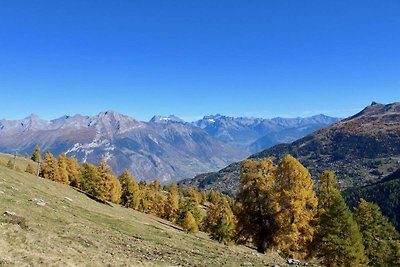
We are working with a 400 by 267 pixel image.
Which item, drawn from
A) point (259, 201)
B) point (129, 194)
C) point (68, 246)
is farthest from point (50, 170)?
point (68, 246)

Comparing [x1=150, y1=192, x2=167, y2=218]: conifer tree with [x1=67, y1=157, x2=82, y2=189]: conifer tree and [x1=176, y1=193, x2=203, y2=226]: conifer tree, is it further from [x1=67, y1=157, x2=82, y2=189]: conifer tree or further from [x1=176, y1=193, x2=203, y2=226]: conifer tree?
[x1=67, y1=157, x2=82, y2=189]: conifer tree

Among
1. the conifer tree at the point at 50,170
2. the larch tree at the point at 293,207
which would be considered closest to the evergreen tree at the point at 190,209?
the conifer tree at the point at 50,170

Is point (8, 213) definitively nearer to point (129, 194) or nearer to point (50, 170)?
point (129, 194)

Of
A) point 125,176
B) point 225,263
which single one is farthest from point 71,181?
point 225,263

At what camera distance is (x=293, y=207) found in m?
45.5

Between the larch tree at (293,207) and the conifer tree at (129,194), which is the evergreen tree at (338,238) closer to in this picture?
the larch tree at (293,207)

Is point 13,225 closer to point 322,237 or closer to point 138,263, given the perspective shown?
point 138,263

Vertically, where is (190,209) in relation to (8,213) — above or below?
below

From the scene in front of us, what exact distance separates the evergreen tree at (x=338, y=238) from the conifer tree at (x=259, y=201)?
23.3 ft

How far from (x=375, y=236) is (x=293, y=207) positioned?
25.9 meters

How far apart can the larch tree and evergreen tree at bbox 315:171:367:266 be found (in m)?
2.67

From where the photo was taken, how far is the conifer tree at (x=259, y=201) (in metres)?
47.7

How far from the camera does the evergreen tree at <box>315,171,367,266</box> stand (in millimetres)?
47844

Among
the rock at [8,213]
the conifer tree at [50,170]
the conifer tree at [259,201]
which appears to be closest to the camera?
the rock at [8,213]
